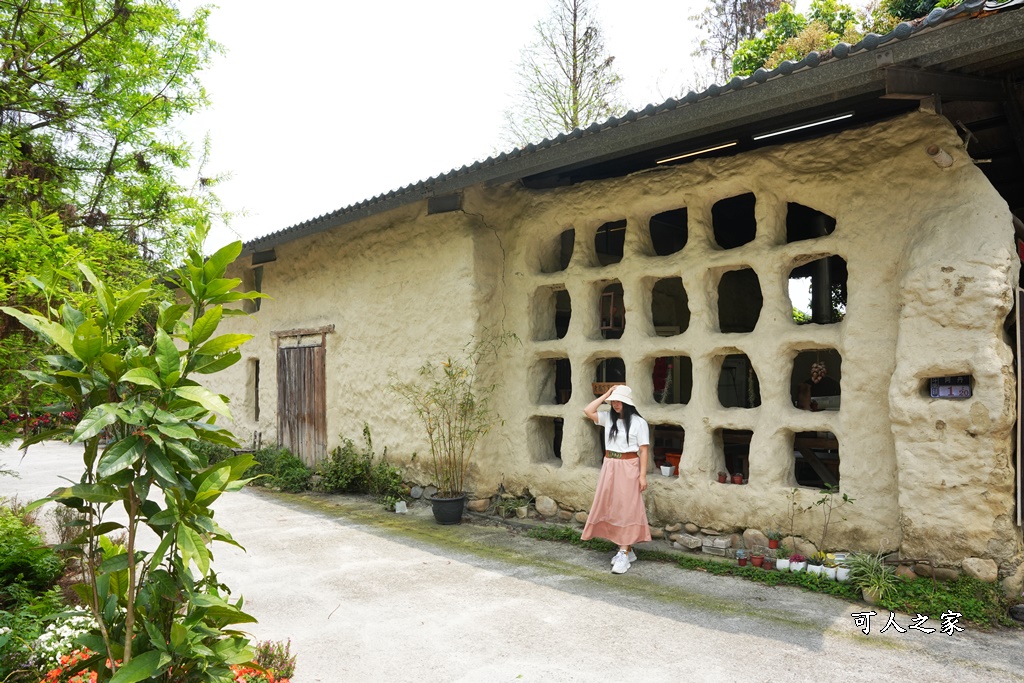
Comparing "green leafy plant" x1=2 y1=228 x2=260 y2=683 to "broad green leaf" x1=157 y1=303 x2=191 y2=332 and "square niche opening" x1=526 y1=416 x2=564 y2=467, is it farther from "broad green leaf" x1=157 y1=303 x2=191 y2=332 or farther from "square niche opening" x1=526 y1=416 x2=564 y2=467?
"square niche opening" x1=526 y1=416 x2=564 y2=467

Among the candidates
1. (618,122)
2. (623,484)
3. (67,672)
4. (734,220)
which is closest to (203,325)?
(67,672)

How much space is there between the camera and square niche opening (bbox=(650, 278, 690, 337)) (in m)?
9.33

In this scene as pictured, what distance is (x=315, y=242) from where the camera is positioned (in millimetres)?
9898

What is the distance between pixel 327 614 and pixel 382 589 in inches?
23.9

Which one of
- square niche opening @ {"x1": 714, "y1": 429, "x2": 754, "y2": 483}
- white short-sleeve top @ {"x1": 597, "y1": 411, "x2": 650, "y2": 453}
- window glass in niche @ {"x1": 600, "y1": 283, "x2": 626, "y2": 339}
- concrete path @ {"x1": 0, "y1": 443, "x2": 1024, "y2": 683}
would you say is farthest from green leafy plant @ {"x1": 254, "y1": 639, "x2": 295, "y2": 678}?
window glass in niche @ {"x1": 600, "y1": 283, "x2": 626, "y2": 339}

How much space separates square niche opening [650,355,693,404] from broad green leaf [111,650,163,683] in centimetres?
698

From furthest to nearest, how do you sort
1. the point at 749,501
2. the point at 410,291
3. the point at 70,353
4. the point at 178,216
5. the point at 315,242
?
the point at 315,242 < the point at 410,291 < the point at 178,216 < the point at 749,501 < the point at 70,353

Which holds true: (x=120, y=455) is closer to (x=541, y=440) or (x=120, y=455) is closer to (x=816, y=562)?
(x=816, y=562)

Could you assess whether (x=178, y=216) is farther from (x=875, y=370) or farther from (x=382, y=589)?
(x=875, y=370)

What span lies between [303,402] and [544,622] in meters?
6.56

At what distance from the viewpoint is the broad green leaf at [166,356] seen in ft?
7.97

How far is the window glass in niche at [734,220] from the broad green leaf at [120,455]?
7.45 meters

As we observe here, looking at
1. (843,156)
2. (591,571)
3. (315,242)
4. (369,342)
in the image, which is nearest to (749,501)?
Result: (591,571)

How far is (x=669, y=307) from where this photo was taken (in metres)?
9.66
